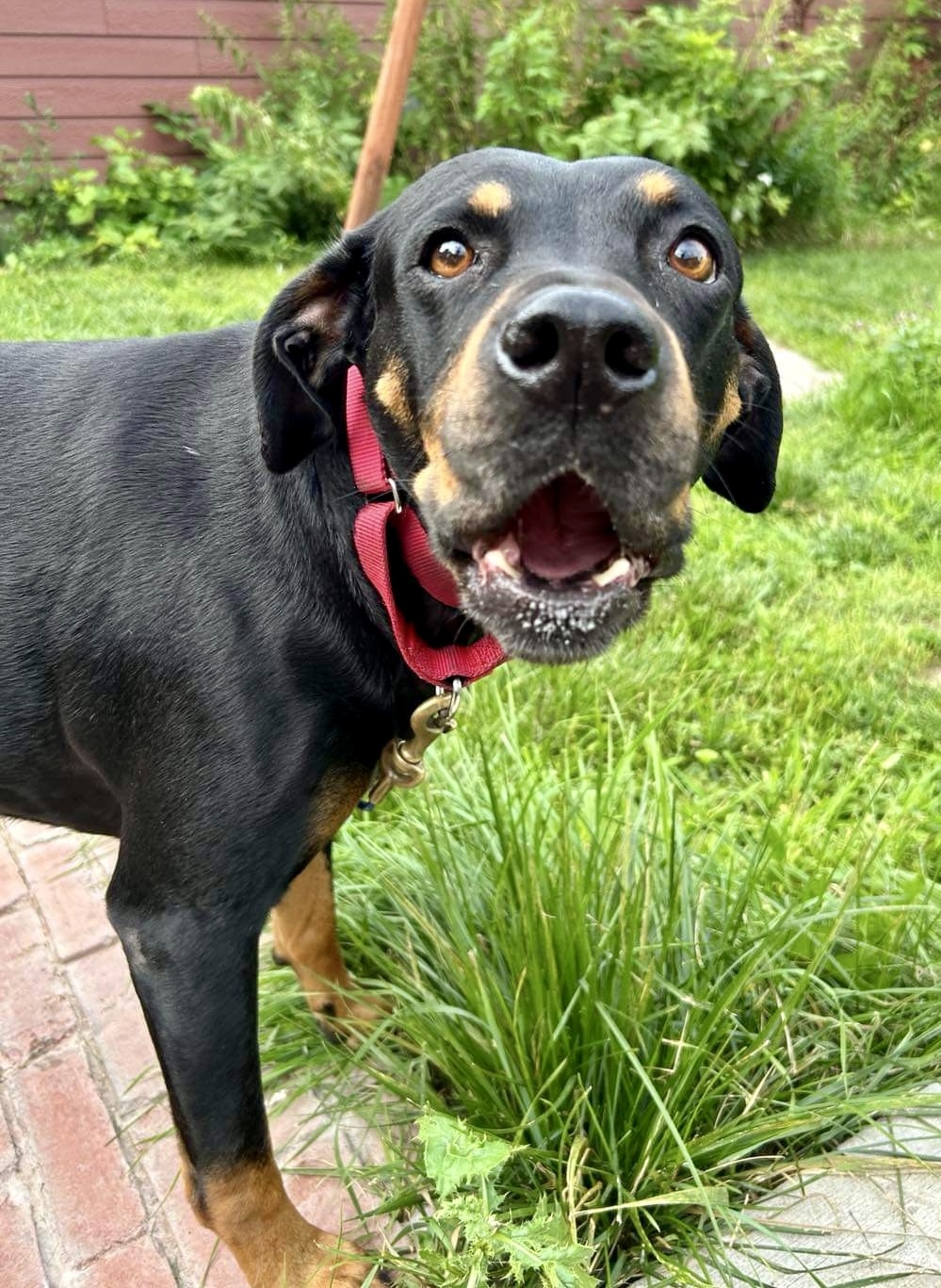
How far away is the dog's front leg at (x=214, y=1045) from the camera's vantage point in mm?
1723

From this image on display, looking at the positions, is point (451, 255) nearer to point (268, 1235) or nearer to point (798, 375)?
point (268, 1235)

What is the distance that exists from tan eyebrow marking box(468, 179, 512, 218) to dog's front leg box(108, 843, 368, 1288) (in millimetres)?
1246

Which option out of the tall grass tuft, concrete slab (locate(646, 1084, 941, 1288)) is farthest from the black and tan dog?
concrete slab (locate(646, 1084, 941, 1288))

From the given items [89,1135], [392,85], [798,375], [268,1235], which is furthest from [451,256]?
[798,375]

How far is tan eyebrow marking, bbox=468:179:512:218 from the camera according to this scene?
170cm

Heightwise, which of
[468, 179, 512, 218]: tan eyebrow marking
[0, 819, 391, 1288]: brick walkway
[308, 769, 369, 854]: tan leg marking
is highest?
[468, 179, 512, 218]: tan eyebrow marking

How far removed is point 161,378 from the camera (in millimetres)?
1981

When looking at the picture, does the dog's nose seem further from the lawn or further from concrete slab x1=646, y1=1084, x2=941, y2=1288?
concrete slab x1=646, y1=1084, x2=941, y2=1288

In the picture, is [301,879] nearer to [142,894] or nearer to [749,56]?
[142,894]

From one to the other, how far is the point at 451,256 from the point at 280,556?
60cm

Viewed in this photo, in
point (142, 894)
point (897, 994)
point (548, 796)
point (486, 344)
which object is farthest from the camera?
point (548, 796)

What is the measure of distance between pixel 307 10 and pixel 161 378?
28.6 feet

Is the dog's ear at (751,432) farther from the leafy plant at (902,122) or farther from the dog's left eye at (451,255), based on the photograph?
the leafy plant at (902,122)

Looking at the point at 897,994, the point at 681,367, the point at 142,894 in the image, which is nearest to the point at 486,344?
the point at 681,367
